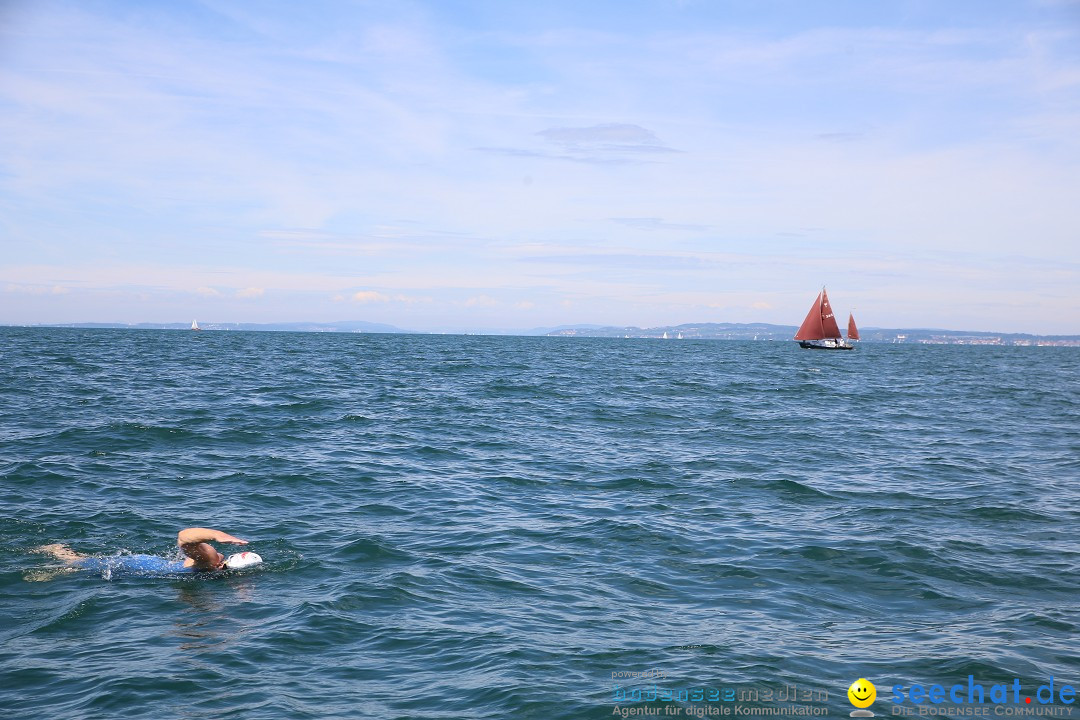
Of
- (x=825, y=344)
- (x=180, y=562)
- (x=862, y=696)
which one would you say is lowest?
(x=862, y=696)

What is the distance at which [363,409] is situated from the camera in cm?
3141

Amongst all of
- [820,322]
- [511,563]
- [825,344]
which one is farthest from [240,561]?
[825,344]

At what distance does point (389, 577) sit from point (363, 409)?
67.9 feet

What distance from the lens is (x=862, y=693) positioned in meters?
8.01

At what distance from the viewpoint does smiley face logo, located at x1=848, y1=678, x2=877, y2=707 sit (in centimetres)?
786

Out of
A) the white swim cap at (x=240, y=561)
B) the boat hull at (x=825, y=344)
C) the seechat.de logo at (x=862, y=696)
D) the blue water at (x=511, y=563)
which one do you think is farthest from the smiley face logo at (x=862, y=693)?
the boat hull at (x=825, y=344)

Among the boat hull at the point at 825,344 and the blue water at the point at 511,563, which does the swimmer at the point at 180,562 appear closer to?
the blue water at the point at 511,563

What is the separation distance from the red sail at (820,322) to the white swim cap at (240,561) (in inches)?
3747

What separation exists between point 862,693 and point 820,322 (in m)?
99.0

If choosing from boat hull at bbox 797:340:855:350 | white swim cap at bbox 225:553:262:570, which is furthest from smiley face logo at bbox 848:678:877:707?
boat hull at bbox 797:340:855:350

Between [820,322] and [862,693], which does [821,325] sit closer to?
[820,322]

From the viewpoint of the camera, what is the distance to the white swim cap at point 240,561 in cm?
1166

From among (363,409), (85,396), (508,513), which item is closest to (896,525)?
(508,513)

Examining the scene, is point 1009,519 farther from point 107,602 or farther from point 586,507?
point 107,602
